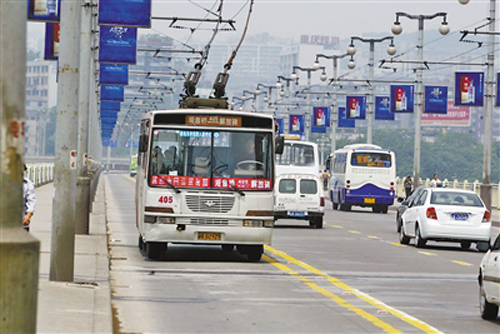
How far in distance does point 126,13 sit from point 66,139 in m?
12.0

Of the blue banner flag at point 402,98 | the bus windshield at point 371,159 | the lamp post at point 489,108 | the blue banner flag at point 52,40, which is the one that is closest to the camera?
the blue banner flag at point 52,40

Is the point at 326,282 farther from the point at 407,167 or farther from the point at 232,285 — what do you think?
the point at 407,167

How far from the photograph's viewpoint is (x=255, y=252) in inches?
848

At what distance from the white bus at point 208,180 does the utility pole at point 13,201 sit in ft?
47.0

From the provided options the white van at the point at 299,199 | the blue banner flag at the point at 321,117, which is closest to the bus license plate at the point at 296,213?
the white van at the point at 299,199

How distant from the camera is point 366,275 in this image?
19.3 m

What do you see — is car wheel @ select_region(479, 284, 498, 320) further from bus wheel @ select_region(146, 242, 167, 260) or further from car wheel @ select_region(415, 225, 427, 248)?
car wheel @ select_region(415, 225, 427, 248)

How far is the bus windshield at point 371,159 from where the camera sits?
55.8m

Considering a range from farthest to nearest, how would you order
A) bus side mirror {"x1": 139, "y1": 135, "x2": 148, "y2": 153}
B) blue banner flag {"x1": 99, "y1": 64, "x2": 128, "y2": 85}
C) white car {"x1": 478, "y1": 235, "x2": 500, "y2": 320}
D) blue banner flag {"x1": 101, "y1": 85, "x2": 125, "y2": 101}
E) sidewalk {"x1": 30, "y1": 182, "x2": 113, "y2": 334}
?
blue banner flag {"x1": 101, "y1": 85, "x2": 125, "y2": 101} → blue banner flag {"x1": 99, "y1": 64, "x2": 128, "y2": 85} → bus side mirror {"x1": 139, "y1": 135, "x2": 148, "y2": 153} → white car {"x1": 478, "y1": 235, "x2": 500, "y2": 320} → sidewalk {"x1": 30, "y1": 182, "x2": 113, "y2": 334}

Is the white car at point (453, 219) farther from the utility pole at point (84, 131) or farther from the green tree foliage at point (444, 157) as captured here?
the green tree foliage at point (444, 157)

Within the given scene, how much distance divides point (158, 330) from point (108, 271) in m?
5.94

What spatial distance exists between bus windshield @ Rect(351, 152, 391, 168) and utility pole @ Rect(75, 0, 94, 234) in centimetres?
2709

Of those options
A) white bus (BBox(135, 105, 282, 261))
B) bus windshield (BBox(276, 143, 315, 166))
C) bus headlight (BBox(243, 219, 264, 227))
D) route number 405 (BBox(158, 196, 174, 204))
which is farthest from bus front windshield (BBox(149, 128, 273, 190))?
bus windshield (BBox(276, 143, 315, 166))

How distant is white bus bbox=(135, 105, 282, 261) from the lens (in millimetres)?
20797
